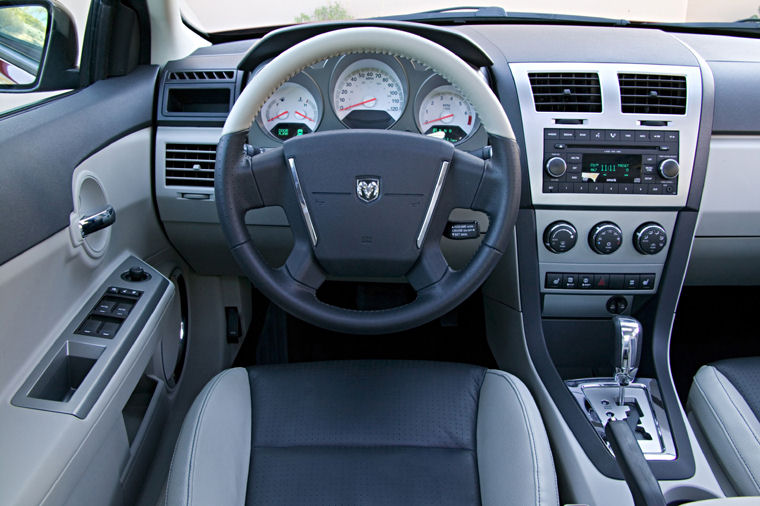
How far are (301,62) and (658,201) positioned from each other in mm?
936

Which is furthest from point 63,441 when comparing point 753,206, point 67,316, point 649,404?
point 753,206

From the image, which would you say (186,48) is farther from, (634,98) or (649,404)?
(649,404)

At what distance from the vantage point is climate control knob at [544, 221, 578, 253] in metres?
1.42

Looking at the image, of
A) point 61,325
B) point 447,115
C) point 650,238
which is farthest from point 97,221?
point 650,238

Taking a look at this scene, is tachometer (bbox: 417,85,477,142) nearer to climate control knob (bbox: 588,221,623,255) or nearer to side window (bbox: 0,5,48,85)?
climate control knob (bbox: 588,221,623,255)

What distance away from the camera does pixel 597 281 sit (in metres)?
1.48

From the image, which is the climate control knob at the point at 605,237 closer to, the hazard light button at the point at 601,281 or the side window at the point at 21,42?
the hazard light button at the point at 601,281

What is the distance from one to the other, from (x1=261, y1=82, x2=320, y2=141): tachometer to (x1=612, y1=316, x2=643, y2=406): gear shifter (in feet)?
2.86

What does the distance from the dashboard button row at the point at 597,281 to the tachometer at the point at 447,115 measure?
0.44 meters

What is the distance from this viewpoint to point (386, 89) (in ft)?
4.48

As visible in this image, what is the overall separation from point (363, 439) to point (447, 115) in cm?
78

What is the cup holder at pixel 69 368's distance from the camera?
1101mm

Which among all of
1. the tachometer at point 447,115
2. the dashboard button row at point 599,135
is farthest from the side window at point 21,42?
the dashboard button row at point 599,135

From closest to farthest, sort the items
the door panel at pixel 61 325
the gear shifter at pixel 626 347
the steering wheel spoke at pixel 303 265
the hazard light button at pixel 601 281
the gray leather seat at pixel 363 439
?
1. the door panel at pixel 61 325
2. the gray leather seat at pixel 363 439
3. the steering wheel spoke at pixel 303 265
4. the gear shifter at pixel 626 347
5. the hazard light button at pixel 601 281
